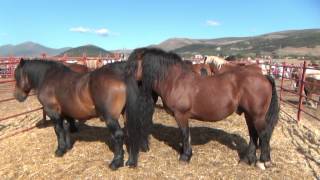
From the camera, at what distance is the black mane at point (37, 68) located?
582 cm

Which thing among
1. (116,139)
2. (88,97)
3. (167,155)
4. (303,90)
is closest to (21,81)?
(88,97)

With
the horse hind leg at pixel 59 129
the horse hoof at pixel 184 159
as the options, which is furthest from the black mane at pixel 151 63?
the horse hind leg at pixel 59 129

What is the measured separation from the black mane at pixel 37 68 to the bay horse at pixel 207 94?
150cm

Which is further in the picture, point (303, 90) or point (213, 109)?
point (303, 90)

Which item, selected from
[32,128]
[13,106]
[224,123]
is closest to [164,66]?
[224,123]

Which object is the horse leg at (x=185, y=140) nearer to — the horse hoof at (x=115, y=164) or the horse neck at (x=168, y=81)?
the horse neck at (x=168, y=81)

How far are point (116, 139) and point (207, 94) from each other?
1456mm

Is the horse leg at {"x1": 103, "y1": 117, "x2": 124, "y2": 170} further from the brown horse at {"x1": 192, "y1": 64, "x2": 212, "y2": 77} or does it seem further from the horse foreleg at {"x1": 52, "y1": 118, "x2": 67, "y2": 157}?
the brown horse at {"x1": 192, "y1": 64, "x2": 212, "y2": 77}

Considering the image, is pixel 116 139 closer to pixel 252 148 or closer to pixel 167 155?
pixel 167 155

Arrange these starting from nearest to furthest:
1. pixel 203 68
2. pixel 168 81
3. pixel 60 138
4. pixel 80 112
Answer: pixel 168 81, pixel 80 112, pixel 60 138, pixel 203 68

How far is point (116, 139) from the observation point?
4.99 metres

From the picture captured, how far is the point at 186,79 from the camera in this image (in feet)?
17.0

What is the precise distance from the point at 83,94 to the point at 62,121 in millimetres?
920

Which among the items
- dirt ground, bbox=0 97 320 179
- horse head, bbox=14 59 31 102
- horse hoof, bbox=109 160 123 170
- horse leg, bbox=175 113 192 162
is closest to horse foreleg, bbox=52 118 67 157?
dirt ground, bbox=0 97 320 179
